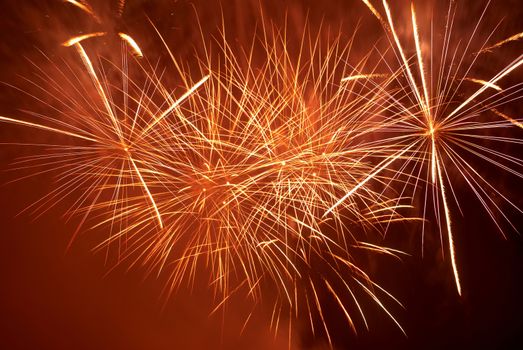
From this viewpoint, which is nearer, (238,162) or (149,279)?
(238,162)

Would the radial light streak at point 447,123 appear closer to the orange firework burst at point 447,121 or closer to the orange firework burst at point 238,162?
the orange firework burst at point 447,121

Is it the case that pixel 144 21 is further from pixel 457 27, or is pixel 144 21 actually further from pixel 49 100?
pixel 457 27

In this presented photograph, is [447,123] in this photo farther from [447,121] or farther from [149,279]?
[149,279]

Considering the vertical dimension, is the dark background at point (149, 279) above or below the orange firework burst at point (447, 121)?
below

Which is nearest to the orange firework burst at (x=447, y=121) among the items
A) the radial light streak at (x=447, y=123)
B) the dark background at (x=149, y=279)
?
the radial light streak at (x=447, y=123)

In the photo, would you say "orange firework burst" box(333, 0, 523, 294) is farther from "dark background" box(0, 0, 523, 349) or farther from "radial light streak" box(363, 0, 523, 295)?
"dark background" box(0, 0, 523, 349)

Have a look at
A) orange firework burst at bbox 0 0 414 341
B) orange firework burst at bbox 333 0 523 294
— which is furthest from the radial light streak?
orange firework burst at bbox 0 0 414 341

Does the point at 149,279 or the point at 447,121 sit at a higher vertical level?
the point at 447,121

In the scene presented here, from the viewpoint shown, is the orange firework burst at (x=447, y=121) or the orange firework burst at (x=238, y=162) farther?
the orange firework burst at (x=447, y=121)

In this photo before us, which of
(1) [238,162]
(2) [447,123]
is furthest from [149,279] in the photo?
(2) [447,123]

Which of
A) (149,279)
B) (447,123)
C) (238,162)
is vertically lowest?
(149,279)
